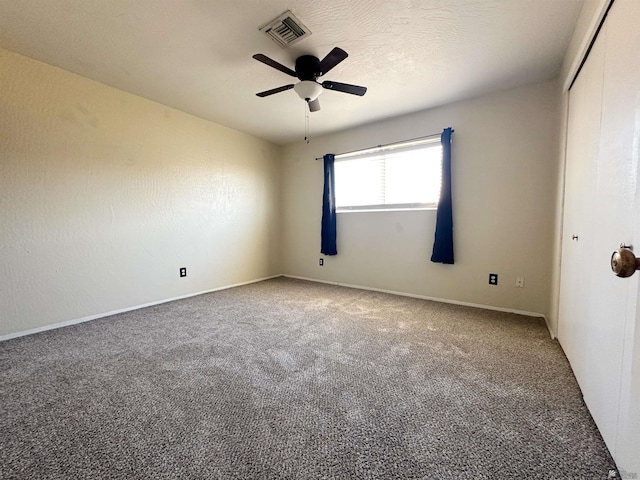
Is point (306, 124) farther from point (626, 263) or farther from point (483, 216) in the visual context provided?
point (626, 263)

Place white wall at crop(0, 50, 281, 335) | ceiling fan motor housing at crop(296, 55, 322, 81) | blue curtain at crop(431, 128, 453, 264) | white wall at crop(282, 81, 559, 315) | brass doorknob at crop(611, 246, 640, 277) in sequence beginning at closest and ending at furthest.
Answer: brass doorknob at crop(611, 246, 640, 277)
ceiling fan motor housing at crop(296, 55, 322, 81)
white wall at crop(0, 50, 281, 335)
white wall at crop(282, 81, 559, 315)
blue curtain at crop(431, 128, 453, 264)

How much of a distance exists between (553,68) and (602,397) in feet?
8.72

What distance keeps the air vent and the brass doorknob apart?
2.10m

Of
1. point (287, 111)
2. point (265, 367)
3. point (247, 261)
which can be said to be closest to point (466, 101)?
point (287, 111)

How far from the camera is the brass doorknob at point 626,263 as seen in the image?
69 centimetres

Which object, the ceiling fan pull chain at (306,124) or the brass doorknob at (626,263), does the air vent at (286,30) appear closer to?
the ceiling fan pull chain at (306,124)

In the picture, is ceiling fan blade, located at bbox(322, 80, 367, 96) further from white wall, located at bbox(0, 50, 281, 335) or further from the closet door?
white wall, located at bbox(0, 50, 281, 335)

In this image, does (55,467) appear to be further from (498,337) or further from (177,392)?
(498,337)

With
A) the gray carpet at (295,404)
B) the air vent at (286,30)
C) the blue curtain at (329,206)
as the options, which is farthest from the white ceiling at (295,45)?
the gray carpet at (295,404)

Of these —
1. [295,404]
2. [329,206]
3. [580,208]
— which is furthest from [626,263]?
[329,206]

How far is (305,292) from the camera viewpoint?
146 inches

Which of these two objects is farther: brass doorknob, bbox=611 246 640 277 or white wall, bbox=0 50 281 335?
white wall, bbox=0 50 281 335

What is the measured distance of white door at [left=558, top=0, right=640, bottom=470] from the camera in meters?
1.00

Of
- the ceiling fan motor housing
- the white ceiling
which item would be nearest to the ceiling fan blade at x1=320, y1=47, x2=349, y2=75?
the ceiling fan motor housing
